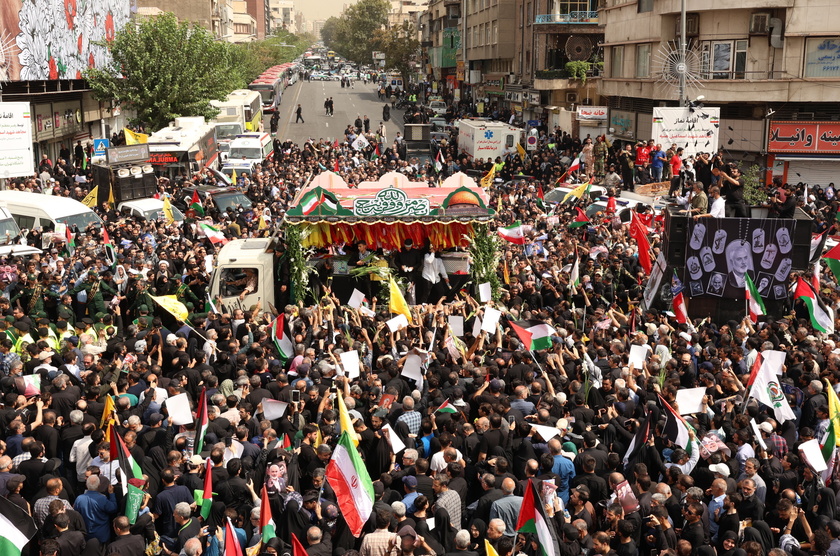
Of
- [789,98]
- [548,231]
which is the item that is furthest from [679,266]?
[789,98]

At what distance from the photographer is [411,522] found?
7887mm

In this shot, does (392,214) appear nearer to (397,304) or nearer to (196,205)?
(397,304)

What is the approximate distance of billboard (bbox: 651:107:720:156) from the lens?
26.0 metres

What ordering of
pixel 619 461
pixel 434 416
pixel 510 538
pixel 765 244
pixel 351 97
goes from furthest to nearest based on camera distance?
1. pixel 351 97
2. pixel 765 244
3. pixel 434 416
4. pixel 619 461
5. pixel 510 538

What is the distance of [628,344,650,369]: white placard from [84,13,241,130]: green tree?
35.5m

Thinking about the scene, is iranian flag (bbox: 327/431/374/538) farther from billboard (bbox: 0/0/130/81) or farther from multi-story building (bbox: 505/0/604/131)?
multi-story building (bbox: 505/0/604/131)

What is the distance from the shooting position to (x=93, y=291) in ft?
52.0

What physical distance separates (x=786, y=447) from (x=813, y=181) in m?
27.6

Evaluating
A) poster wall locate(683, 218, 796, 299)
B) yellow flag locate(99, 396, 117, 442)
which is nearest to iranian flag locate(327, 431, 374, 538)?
yellow flag locate(99, 396, 117, 442)

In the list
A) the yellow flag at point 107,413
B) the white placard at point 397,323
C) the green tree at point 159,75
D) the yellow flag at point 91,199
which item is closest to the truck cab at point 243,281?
the white placard at point 397,323

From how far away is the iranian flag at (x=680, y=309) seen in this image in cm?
1473

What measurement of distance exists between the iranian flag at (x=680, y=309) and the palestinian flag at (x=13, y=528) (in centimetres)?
1020

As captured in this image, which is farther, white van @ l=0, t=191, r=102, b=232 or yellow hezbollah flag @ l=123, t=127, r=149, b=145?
yellow hezbollah flag @ l=123, t=127, r=149, b=145

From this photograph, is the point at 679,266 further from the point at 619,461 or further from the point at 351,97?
the point at 351,97
